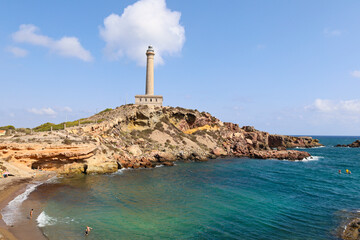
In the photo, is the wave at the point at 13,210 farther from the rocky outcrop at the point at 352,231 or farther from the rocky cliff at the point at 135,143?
the rocky outcrop at the point at 352,231

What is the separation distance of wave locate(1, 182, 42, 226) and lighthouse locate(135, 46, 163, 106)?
158 ft

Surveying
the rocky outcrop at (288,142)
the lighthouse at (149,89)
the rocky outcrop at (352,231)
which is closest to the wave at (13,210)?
the rocky outcrop at (352,231)

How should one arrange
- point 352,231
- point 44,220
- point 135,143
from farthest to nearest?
point 135,143 < point 44,220 < point 352,231

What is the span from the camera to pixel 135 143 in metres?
54.1

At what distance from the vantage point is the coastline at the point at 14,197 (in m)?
15.1

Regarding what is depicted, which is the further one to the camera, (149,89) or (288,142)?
(288,142)

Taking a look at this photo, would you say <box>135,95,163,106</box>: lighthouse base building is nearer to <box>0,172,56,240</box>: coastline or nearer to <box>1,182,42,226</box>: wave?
<box>0,172,56,240</box>: coastline

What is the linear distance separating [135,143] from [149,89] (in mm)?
24281

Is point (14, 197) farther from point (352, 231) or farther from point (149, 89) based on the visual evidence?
point (149, 89)

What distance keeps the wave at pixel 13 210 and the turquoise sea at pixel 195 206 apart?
2.96 feet

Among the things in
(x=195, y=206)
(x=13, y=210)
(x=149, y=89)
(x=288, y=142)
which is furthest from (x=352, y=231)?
A: (x=288, y=142)

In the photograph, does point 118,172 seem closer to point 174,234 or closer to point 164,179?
point 164,179

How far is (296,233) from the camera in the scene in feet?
57.0

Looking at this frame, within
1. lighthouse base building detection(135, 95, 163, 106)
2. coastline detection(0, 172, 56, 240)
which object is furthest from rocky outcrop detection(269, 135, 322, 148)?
coastline detection(0, 172, 56, 240)
